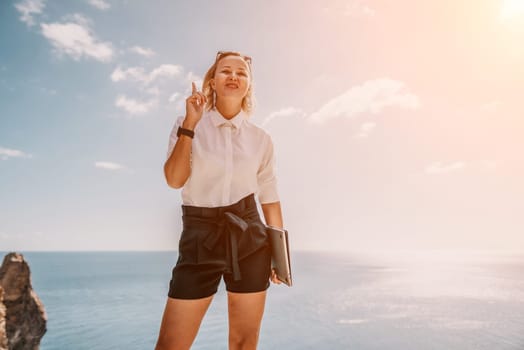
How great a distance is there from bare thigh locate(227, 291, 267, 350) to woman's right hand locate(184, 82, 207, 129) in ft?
4.28

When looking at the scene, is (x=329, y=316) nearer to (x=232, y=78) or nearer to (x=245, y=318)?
(x=245, y=318)

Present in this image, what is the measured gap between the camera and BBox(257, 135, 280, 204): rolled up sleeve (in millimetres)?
3266

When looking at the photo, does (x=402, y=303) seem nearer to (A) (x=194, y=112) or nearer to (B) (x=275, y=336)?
(B) (x=275, y=336)

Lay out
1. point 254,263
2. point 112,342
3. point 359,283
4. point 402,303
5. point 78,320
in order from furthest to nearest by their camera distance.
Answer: point 359,283
point 402,303
point 78,320
point 112,342
point 254,263

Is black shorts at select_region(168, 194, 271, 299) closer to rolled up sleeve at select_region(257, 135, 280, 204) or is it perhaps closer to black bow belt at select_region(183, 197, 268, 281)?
black bow belt at select_region(183, 197, 268, 281)

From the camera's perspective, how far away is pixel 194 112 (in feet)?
8.86

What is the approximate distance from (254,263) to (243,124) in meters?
1.16

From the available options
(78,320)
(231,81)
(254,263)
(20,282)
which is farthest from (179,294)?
(78,320)

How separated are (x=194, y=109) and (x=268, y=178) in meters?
0.94

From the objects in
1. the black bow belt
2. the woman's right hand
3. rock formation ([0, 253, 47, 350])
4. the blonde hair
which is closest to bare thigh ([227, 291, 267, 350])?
the black bow belt

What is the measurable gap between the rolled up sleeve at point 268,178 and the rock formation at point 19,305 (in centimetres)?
5916

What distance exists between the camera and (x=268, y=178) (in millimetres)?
3287

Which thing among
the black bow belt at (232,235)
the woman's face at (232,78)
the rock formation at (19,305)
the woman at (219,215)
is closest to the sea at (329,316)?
the rock formation at (19,305)

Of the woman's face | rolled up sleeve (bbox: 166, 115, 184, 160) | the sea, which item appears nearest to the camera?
rolled up sleeve (bbox: 166, 115, 184, 160)
